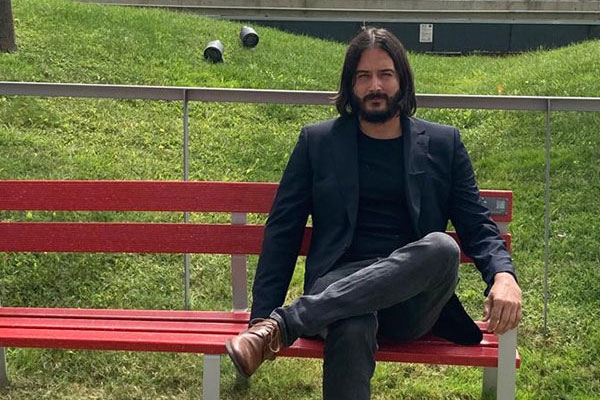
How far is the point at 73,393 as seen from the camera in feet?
12.6

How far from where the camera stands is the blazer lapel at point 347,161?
3.29m

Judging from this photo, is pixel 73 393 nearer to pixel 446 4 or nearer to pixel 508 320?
pixel 508 320

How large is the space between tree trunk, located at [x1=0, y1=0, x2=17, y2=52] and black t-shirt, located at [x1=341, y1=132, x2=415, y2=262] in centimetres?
719

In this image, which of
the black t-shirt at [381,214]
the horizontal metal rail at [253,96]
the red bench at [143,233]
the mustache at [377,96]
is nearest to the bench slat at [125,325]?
the red bench at [143,233]

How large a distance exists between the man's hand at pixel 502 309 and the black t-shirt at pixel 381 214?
1.66 ft

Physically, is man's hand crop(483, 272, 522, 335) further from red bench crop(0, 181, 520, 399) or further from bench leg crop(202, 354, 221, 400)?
bench leg crop(202, 354, 221, 400)

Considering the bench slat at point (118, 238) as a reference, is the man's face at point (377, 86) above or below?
above

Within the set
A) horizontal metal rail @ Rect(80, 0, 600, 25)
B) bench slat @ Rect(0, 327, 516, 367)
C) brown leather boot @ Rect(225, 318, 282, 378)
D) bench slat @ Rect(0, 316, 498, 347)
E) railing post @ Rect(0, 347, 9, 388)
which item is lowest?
railing post @ Rect(0, 347, 9, 388)

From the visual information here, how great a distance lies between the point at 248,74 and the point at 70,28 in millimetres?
2544

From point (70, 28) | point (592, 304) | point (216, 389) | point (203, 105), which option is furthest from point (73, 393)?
point (70, 28)

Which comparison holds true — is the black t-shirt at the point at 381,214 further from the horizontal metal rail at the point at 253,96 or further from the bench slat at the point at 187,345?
the horizontal metal rail at the point at 253,96

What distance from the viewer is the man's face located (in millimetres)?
3363

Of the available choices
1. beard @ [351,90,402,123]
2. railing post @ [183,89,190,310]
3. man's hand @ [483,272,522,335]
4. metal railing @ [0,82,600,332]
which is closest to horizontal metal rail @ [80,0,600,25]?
railing post @ [183,89,190,310]

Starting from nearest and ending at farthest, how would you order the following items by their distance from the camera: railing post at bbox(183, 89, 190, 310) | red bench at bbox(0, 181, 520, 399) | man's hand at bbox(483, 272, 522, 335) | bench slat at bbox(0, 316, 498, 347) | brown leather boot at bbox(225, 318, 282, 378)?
brown leather boot at bbox(225, 318, 282, 378), man's hand at bbox(483, 272, 522, 335), bench slat at bbox(0, 316, 498, 347), red bench at bbox(0, 181, 520, 399), railing post at bbox(183, 89, 190, 310)
